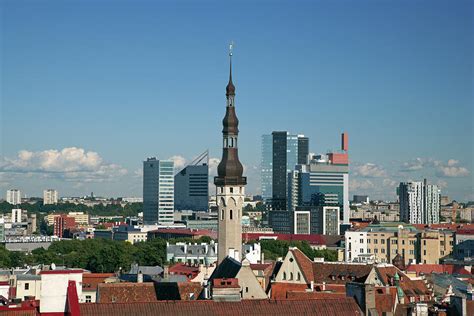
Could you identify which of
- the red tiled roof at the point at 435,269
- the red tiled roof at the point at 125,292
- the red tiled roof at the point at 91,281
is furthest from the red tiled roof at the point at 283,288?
the red tiled roof at the point at 435,269

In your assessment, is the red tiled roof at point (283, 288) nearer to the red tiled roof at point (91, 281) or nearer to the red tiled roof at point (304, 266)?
the red tiled roof at point (304, 266)

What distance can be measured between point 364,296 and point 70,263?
395 ft

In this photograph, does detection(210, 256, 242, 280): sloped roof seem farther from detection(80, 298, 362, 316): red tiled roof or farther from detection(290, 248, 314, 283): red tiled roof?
detection(80, 298, 362, 316): red tiled roof

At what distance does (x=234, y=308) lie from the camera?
54.8 m

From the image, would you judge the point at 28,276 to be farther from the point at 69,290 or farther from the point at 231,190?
the point at 69,290

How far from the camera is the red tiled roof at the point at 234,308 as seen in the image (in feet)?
171

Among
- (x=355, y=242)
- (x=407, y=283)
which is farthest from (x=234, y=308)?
(x=355, y=242)

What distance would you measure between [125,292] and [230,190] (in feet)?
110

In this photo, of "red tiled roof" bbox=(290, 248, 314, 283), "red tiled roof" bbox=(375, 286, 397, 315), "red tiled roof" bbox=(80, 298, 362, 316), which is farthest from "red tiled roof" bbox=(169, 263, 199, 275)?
"red tiled roof" bbox=(80, 298, 362, 316)

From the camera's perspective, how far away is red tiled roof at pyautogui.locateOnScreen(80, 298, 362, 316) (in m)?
52.2

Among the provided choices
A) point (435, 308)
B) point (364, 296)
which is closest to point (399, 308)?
point (435, 308)

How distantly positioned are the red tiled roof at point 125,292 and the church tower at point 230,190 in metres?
28.1

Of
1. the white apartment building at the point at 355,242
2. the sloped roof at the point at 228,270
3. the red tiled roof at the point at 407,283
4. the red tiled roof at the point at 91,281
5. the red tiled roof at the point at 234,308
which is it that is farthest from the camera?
the white apartment building at the point at 355,242

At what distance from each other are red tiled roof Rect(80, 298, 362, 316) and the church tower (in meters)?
50.1
